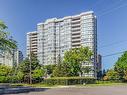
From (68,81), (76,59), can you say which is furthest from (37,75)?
(68,81)

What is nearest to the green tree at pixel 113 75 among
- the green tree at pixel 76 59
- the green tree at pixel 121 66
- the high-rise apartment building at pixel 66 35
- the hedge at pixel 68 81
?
the green tree at pixel 121 66

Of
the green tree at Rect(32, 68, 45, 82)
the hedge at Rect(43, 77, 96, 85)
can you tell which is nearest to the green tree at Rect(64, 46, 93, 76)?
the green tree at Rect(32, 68, 45, 82)

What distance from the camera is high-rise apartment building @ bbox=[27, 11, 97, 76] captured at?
176375mm

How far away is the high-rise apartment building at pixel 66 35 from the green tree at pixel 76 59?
280ft

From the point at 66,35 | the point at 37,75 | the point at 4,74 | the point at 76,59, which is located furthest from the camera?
the point at 66,35

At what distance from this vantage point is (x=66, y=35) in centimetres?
18575

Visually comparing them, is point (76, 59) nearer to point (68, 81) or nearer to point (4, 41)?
point (68, 81)

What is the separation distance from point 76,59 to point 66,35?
10474cm

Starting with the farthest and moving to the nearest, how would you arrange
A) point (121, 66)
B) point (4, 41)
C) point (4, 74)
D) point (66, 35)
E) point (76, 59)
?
point (66, 35), point (4, 74), point (121, 66), point (76, 59), point (4, 41)

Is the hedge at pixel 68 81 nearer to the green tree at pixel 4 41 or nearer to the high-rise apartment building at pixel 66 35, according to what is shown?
the green tree at pixel 4 41

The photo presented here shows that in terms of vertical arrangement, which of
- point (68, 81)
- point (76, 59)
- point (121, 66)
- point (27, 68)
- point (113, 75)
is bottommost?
point (68, 81)

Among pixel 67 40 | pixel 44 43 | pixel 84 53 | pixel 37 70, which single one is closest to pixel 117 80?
pixel 84 53

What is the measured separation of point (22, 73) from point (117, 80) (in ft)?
78.1

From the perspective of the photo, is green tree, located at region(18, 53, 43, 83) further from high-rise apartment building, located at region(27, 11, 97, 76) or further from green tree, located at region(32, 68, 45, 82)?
high-rise apartment building, located at region(27, 11, 97, 76)
